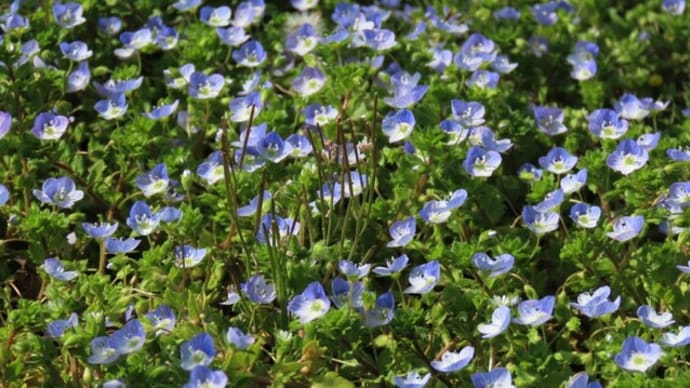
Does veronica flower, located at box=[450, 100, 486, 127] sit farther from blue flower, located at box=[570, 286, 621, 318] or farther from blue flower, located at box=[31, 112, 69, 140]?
blue flower, located at box=[31, 112, 69, 140]

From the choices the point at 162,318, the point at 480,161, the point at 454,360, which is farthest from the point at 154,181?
the point at 454,360

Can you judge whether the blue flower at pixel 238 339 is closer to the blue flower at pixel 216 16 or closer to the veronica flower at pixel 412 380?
the veronica flower at pixel 412 380

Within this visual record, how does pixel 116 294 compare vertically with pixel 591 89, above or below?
above

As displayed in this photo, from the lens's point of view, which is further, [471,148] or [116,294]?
[471,148]

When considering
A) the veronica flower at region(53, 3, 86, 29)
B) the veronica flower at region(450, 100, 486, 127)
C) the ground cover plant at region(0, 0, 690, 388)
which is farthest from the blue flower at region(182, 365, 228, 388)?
the veronica flower at region(53, 3, 86, 29)

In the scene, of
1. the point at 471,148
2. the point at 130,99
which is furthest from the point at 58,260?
the point at 471,148

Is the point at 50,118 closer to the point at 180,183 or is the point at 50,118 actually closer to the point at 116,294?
the point at 180,183
